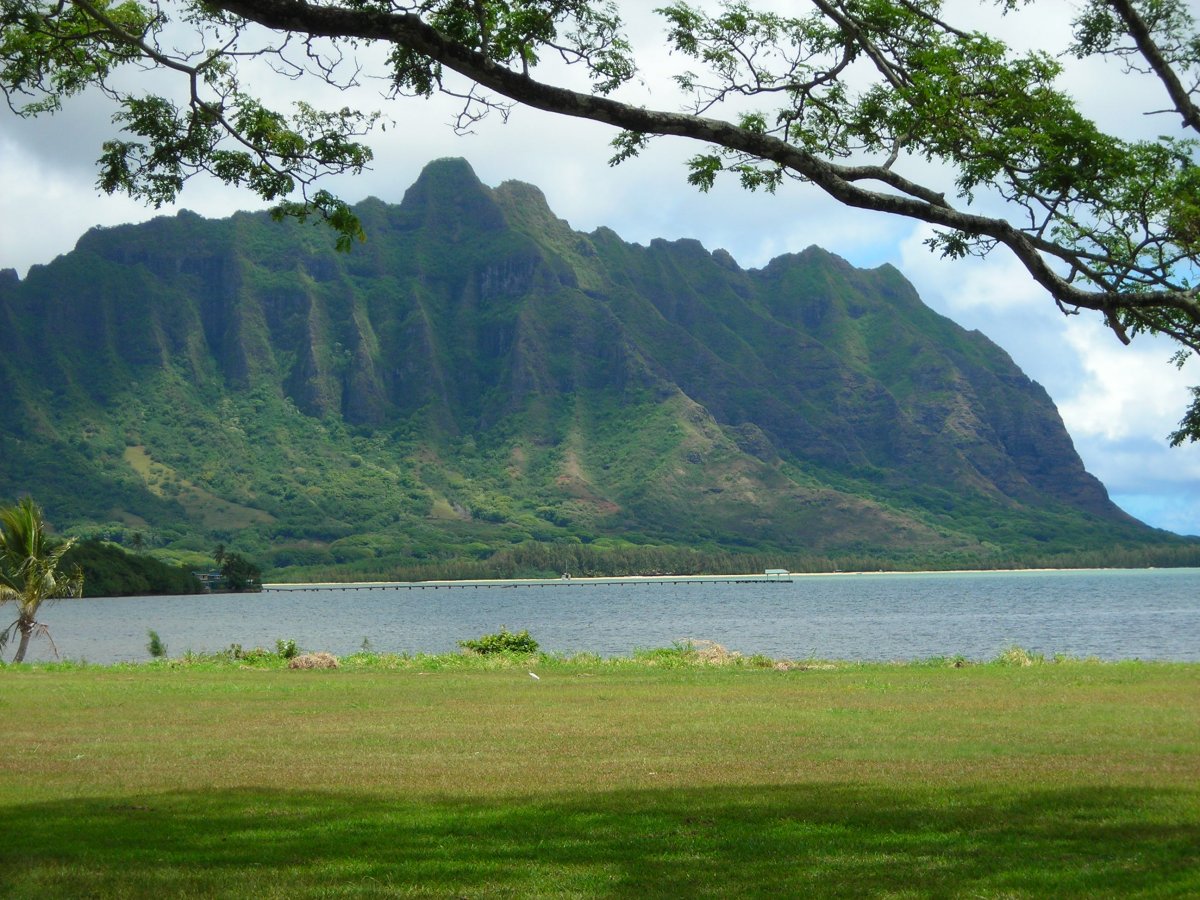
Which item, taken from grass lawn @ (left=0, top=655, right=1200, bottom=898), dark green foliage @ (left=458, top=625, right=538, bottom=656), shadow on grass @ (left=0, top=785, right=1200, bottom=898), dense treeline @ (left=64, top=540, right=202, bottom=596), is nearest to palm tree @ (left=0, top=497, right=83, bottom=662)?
dark green foliage @ (left=458, top=625, right=538, bottom=656)

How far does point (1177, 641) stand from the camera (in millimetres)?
49656

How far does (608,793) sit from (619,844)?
239 centimetres

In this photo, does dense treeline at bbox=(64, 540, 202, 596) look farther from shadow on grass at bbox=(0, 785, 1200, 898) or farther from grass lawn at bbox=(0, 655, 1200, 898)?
shadow on grass at bbox=(0, 785, 1200, 898)

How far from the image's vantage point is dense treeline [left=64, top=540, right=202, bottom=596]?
132 metres

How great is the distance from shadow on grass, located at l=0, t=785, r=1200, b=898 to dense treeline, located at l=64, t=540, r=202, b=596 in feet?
415

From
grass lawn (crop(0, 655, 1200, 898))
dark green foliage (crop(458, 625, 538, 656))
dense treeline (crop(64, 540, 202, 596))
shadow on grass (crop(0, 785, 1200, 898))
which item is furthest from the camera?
dense treeline (crop(64, 540, 202, 596))

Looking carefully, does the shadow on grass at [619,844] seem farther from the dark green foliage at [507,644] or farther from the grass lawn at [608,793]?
the dark green foliage at [507,644]

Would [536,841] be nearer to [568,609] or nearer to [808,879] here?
[808,879]

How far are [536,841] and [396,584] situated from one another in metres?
189

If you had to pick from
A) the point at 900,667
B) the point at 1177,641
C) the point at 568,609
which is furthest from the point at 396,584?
the point at 900,667

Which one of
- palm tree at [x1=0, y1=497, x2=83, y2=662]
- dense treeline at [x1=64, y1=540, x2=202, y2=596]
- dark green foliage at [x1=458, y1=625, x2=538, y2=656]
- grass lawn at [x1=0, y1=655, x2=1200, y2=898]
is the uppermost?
palm tree at [x1=0, y1=497, x2=83, y2=662]

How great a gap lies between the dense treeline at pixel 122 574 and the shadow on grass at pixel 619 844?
126416 mm

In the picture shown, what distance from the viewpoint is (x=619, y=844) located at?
9.16 metres

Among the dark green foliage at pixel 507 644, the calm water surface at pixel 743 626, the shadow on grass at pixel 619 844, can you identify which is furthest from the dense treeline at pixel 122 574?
the shadow on grass at pixel 619 844
